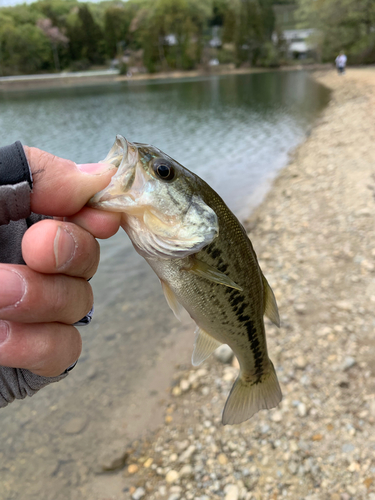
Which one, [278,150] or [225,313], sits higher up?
[225,313]

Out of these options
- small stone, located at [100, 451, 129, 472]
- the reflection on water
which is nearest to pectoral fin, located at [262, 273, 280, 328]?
small stone, located at [100, 451, 129, 472]

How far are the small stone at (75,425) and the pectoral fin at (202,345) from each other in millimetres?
2861

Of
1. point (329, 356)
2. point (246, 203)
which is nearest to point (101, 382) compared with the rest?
point (329, 356)

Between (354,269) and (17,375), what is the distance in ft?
18.2

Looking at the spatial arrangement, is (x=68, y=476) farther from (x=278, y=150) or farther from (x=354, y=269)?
(x=278, y=150)

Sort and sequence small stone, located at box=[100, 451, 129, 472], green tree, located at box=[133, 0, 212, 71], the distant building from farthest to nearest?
green tree, located at box=[133, 0, 212, 71], the distant building, small stone, located at box=[100, 451, 129, 472]

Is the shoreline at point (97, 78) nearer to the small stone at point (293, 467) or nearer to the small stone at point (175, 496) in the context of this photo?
the small stone at point (293, 467)

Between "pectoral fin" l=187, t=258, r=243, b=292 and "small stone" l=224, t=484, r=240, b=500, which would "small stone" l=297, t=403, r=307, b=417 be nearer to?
"small stone" l=224, t=484, r=240, b=500

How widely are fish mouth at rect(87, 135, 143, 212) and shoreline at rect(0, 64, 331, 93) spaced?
2861 inches

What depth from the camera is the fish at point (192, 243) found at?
1.69 m

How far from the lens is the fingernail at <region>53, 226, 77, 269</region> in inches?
58.8

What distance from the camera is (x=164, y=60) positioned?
3268 inches

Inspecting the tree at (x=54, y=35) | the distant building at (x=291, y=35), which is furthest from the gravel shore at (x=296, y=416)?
the tree at (x=54, y=35)

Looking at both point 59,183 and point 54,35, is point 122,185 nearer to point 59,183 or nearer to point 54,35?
point 59,183
